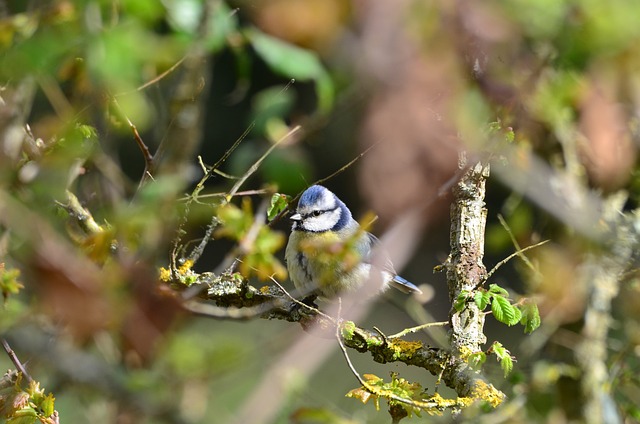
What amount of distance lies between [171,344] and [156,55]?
270 mm

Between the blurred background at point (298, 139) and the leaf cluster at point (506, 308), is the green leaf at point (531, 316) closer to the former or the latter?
the leaf cluster at point (506, 308)

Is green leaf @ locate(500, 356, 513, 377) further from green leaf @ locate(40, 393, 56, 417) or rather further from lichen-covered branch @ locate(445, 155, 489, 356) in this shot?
green leaf @ locate(40, 393, 56, 417)

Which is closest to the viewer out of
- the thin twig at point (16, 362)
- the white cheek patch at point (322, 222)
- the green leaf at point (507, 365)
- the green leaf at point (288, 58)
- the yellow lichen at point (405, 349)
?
the green leaf at point (288, 58)

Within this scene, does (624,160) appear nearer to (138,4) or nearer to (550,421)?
(550,421)

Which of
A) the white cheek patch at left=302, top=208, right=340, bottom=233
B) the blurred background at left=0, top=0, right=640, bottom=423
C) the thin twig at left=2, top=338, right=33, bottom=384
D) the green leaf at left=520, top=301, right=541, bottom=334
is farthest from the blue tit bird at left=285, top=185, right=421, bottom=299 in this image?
the blurred background at left=0, top=0, right=640, bottom=423

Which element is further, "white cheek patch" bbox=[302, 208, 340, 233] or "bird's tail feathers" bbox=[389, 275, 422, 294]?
"bird's tail feathers" bbox=[389, 275, 422, 294]

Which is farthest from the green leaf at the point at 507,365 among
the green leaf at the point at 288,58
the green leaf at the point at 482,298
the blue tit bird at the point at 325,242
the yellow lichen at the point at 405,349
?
the green leaf at the point at 288,58

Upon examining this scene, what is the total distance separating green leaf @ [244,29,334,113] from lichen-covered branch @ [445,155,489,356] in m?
1.13

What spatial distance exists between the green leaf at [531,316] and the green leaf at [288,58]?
1.05m

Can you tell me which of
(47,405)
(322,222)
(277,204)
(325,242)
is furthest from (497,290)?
(322,222)

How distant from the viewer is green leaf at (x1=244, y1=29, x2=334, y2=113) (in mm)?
925

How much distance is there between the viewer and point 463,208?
2088 mm

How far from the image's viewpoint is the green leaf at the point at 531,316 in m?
1.87

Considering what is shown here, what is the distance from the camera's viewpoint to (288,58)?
94cm
